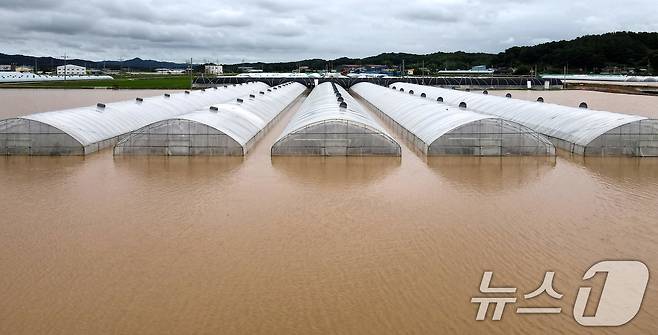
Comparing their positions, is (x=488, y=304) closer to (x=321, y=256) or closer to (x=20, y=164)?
(x=321, y=256)

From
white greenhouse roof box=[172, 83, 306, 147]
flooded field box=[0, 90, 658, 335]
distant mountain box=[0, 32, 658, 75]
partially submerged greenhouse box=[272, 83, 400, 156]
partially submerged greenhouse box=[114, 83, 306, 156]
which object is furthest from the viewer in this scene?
distant mountain box=[0, 32, 658, 75]

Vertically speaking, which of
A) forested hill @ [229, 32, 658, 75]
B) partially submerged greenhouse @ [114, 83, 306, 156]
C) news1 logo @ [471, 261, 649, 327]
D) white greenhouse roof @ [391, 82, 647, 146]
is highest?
forested hill @ [229, 32, 658, 75]

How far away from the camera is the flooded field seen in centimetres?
793

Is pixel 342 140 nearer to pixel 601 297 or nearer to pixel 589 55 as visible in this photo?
pixel 601 297

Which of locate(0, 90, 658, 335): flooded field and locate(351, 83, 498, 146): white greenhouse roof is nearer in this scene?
locate(0, 90, 658, 335): flooded field

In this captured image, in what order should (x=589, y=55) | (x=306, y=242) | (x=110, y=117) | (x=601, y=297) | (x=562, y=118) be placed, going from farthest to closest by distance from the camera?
(x=589, y=55), (x=110, y=117), (x=562, y=118), (x=306, y=242), (x=601, y=297)

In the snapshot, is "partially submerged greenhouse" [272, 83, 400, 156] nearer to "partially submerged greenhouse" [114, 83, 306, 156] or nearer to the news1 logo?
"partially submerged greenhouse" [114, 83, 306, 156]

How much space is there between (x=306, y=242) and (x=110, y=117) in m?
15.5

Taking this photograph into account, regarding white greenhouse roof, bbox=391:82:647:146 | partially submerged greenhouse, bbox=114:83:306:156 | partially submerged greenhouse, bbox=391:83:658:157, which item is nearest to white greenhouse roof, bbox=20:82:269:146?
partially submerged greenhouse, bbox=114:83:306:156

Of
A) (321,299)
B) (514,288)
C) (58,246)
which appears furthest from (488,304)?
(58,246)

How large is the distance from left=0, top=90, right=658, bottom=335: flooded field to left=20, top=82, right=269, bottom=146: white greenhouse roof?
217cm

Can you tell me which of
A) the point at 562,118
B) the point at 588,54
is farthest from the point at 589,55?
the point at 562,118

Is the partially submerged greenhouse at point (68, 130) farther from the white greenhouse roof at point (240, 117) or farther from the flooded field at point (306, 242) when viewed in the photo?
the white greenhouse roof at point (240, 117)

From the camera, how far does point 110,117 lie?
2381 centimetres
